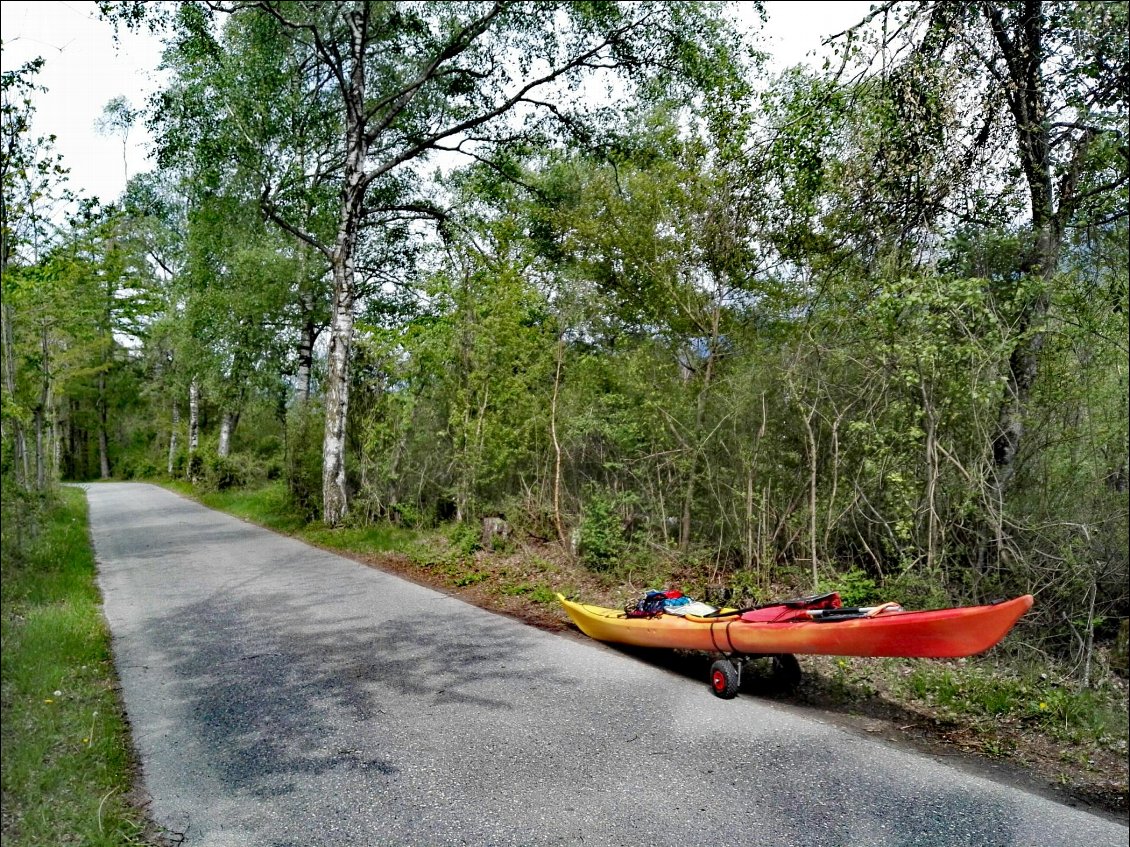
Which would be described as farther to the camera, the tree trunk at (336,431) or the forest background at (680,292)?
the tree trunk at (336,431)

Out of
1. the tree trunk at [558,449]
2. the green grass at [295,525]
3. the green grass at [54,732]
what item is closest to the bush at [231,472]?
the green grass at [295,525]

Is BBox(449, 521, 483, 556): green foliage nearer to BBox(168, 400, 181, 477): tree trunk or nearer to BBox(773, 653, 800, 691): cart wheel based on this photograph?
BBox(773, 653, 800, 691): cart wheel

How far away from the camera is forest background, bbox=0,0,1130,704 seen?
4.93m

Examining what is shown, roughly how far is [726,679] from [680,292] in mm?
4888

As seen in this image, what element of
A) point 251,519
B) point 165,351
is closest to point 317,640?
point 251,519

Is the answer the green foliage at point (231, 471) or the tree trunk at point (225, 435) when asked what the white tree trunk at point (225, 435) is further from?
the green foliage at point (231, 471)

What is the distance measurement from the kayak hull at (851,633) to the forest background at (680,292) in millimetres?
1401

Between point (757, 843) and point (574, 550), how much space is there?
20.1ft

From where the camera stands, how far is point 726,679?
4.99m

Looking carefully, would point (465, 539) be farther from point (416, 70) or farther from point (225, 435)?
point (225, 435)

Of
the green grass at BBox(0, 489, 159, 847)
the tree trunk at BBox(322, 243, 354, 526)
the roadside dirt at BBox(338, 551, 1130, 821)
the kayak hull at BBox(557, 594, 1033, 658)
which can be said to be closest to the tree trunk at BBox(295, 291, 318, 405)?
the tree trunk at BBox(322, 243, 354, 526)

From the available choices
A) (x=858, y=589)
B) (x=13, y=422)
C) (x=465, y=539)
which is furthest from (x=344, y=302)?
(x=13, y=422)

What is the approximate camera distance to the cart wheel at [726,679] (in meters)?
4.98

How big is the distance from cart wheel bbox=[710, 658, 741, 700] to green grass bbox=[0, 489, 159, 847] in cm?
349
